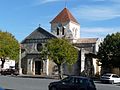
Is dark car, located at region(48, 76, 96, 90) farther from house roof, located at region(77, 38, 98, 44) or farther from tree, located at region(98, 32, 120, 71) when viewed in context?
house roof, located at region(77, 38, 98, 44)

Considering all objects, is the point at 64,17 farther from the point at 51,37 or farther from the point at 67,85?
the point at 67,85

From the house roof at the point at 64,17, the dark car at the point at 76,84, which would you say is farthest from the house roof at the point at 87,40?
the dark car at the point at 76,84

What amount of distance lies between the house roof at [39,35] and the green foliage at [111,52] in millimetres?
11772

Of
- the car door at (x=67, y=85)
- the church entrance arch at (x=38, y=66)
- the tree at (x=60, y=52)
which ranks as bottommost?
the car door at (x=67, y=85)

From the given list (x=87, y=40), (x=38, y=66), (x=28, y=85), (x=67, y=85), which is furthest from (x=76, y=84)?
(x=87, y=40)

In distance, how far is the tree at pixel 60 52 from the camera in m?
59.2

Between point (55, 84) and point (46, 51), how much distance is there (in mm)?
33651

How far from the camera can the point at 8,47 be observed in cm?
7738

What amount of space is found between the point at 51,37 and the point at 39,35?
331cm

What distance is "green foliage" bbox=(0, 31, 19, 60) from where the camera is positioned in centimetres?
7681

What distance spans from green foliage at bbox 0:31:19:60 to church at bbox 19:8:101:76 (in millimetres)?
1679

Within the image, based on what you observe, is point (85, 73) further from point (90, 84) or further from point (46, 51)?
point (90, 84)

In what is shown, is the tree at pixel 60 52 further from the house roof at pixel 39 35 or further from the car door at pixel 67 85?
the car door at pixel 67 85

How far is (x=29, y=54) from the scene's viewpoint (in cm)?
7606
